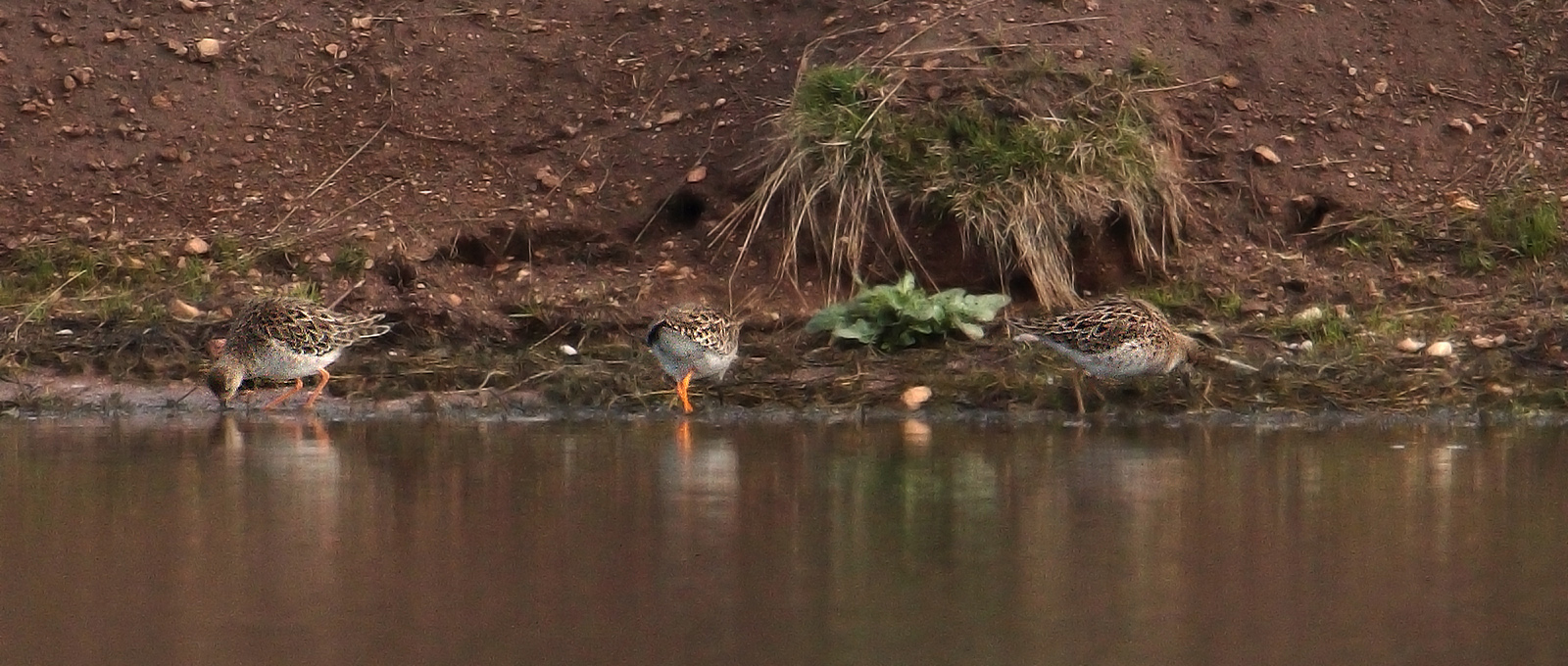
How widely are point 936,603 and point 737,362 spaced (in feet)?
18.2

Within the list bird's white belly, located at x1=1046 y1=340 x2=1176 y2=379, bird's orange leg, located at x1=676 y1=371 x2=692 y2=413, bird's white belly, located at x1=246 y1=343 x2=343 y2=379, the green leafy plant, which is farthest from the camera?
the green leafy plant

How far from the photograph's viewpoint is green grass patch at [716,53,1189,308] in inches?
486

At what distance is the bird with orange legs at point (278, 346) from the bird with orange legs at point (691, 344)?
181 centimetres

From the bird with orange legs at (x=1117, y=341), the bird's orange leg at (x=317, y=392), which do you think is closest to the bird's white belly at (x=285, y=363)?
the bird's orange leg at (x=317, y=392)

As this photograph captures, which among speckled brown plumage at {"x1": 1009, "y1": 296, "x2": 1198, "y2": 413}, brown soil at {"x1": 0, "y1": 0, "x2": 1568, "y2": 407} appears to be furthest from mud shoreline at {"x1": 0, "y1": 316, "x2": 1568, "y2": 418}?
speckled brown plumage at {"x1": 1009, "y1": 296, "x2": 1198, "y2": 413}

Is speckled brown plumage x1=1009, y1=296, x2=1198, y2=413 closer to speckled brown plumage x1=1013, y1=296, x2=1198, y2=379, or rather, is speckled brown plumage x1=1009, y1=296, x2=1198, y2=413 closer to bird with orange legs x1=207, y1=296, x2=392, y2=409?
speckled brown plumage x1=1013, y1=296, x2=1198, y2=379

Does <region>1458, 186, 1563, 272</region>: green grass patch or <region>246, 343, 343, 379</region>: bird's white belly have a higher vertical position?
<region>1458, 186, 1563, 272</region>: green grass patch

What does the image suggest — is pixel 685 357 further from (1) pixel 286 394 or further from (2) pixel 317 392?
(1) pixel 286 394

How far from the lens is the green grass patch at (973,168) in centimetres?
1234

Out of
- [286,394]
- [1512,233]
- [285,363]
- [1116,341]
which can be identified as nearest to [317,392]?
[285,363]

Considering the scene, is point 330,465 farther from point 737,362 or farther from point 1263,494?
point 1263,494

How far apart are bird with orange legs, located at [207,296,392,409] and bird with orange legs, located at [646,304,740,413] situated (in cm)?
181

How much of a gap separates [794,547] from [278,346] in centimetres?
496

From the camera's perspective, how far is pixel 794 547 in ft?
23.5
